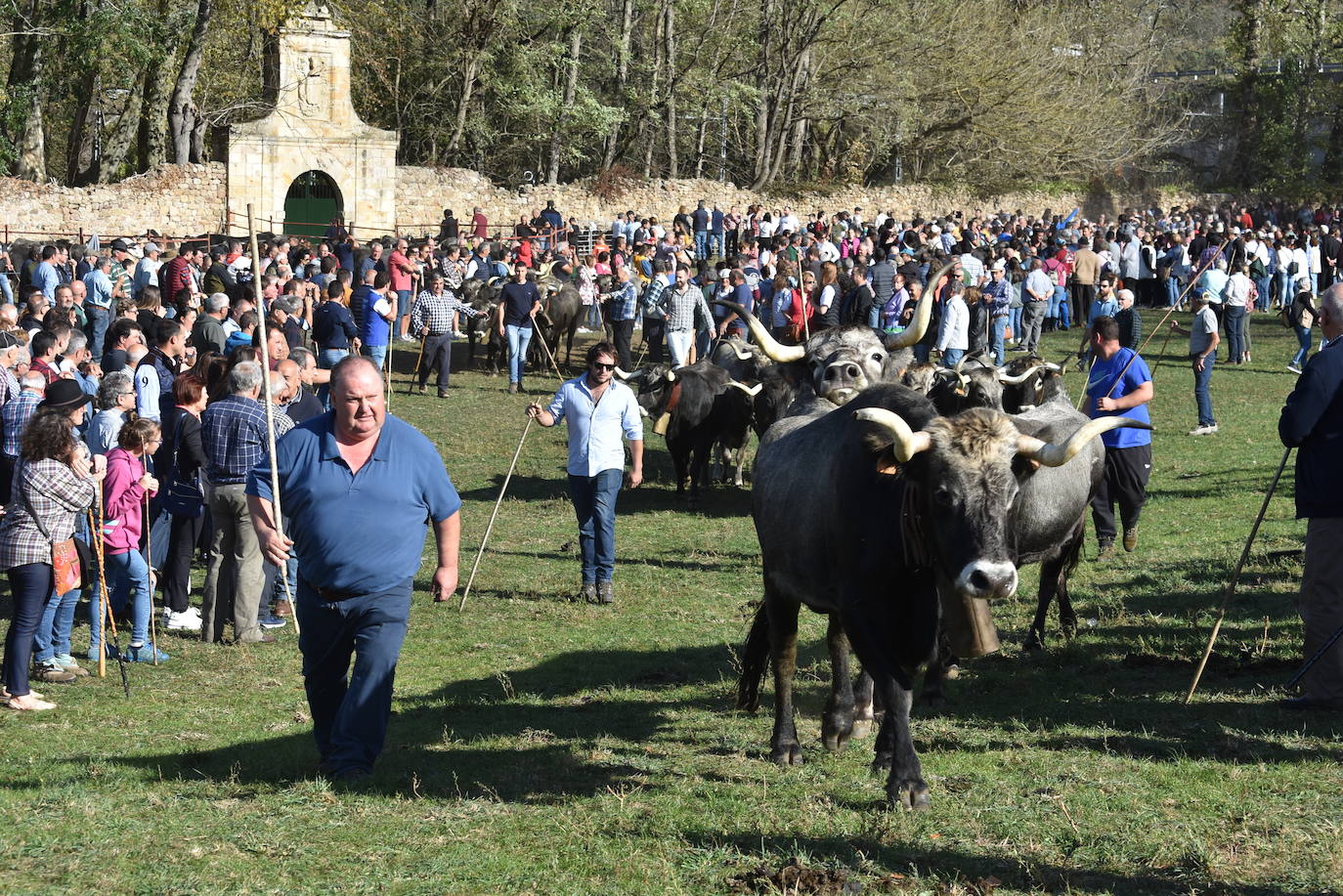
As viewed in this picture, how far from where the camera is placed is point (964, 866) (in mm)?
5621

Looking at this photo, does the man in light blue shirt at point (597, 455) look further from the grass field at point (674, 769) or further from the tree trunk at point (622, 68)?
the tree trunk at point (622, 68)

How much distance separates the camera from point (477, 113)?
50.1 m

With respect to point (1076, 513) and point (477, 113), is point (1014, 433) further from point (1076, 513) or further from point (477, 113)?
point (477, 113)

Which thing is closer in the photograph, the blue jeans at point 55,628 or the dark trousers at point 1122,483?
the blue jeans at point 55,628

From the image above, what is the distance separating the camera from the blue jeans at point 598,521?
11.7 meters

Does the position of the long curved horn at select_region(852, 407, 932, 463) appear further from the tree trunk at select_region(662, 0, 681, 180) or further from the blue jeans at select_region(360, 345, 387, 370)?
the tree trunk at select_region(662, 0, 681, 180)

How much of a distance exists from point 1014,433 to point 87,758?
15.8ft

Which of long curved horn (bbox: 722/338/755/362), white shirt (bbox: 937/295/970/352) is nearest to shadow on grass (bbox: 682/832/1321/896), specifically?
long curved horn (bbox: 722/338/755/362)

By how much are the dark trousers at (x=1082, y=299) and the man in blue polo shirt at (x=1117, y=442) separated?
19867 millimetres

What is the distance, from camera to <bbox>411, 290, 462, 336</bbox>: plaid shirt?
23.1m

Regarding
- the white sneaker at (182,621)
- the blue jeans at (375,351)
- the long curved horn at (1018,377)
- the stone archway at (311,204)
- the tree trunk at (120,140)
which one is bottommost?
the white sneaker at (182,621)

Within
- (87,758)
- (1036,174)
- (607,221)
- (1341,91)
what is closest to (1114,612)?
(87,758)

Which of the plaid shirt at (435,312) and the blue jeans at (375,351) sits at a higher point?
the plaid shirt at (435,312)

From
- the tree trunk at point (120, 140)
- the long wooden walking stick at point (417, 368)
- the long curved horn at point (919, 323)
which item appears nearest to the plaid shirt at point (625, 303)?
the long wooden walking stick at point (417, 368)
